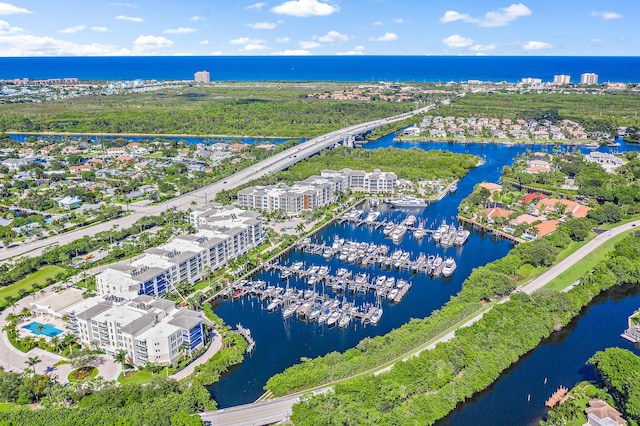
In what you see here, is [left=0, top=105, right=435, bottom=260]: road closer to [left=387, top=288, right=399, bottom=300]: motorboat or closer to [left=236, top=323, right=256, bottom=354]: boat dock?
[left=236, top=323, right=256, bottom=354]: boat dock

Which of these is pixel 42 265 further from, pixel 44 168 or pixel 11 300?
pixel 44 168

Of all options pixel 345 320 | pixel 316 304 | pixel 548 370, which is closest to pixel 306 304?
pixel 316 304

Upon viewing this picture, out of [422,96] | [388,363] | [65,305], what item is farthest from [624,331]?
[422,96]

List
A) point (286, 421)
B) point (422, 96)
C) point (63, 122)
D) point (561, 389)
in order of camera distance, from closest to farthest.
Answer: point (286, 421), point (561, 389), point (63, 122), point (422, 96)

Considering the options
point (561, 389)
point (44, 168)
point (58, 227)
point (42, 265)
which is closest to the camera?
point (561, 389)

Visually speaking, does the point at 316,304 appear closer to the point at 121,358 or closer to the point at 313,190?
the point at 121,358

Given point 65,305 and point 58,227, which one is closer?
point 65,305

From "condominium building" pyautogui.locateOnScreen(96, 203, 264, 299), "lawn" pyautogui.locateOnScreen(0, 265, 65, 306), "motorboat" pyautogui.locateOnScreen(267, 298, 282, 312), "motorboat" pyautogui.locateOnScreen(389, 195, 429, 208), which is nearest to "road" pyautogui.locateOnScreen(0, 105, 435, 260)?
"lawn" pyautogui.locateOnScreen(0, 265, 65, 306)
